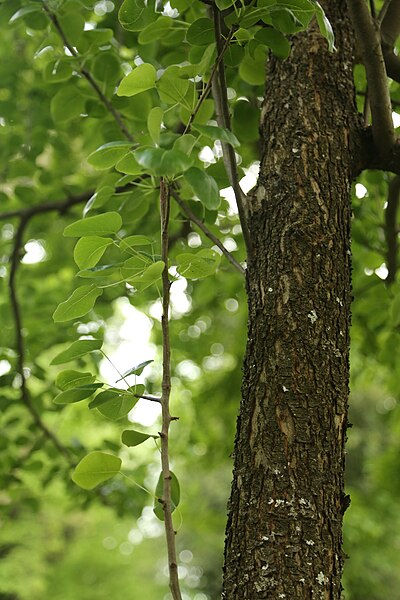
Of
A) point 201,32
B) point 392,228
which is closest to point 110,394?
point 201,32

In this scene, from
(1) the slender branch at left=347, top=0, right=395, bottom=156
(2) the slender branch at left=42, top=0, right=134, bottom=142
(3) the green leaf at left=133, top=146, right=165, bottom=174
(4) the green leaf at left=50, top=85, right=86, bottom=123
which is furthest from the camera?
(4) the green leaf at left=50, top=85, right=86, bottom=123

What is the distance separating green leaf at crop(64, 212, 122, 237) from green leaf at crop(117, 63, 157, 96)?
0.17 meters

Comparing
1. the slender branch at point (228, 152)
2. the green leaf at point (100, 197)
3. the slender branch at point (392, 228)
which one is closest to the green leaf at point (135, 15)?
the slender branch at point (228, 152)

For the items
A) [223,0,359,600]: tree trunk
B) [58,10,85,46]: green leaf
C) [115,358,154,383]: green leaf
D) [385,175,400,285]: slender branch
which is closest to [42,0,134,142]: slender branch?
[58,10,85,46]: green leaf

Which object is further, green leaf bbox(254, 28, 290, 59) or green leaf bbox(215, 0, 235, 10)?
green leaf bbox(254, 28, 290, 59)

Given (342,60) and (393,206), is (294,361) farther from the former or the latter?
(393,206)

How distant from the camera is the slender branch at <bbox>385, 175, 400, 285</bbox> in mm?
2244

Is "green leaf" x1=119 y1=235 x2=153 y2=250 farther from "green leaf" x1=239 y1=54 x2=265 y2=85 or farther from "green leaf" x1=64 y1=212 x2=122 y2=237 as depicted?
"green leaf" x1=239 y1=54 x2=265 y2=85

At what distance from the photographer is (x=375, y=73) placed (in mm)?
1291

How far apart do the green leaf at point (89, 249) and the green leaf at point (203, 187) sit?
6.9 inches

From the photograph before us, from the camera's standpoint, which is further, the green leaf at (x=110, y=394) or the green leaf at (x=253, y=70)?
the green leaf at (x=253, y=70)

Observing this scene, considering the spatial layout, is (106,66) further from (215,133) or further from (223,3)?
(215,133)

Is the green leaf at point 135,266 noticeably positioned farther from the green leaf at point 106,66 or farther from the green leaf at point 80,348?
the green leaf at point 106,66

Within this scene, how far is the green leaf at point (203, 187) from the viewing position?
0.85 m
